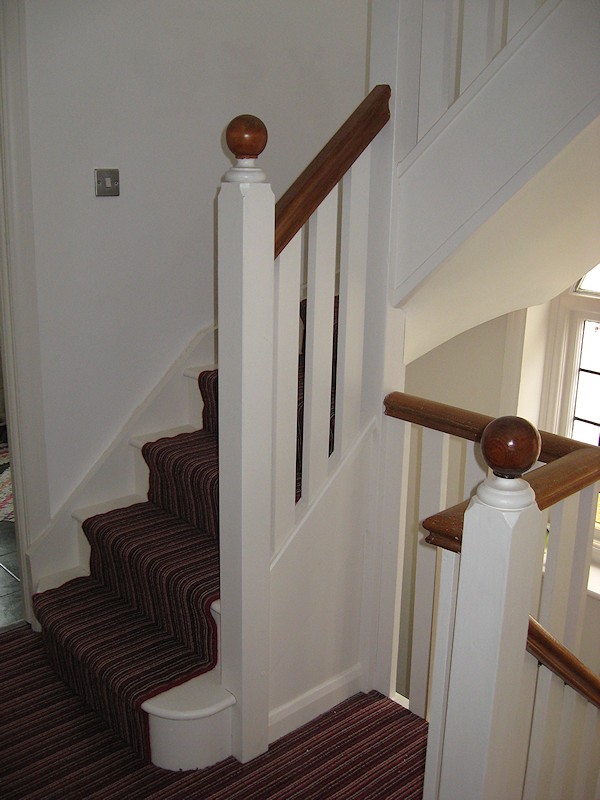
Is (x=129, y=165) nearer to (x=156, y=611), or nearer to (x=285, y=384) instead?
(x=285, y=384)

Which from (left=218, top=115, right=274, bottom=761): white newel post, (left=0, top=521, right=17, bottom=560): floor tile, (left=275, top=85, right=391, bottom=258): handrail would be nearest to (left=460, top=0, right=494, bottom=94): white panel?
(left=275, top=85, right=391, bottom=258): handrail

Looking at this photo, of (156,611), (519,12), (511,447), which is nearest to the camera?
(511,447)

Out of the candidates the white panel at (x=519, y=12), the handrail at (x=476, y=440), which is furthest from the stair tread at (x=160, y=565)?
the white panel at (x=519, y=12)

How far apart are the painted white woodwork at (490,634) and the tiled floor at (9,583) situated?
78.7 inches

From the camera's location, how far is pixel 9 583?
320 centimetres

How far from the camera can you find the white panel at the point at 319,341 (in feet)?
6.79

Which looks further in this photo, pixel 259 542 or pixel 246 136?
pixel 259 542

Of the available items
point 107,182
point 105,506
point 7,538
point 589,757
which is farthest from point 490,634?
point 7,538

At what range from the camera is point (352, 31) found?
3424 mm

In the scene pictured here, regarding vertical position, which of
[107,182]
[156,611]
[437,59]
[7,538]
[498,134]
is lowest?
[7,538]

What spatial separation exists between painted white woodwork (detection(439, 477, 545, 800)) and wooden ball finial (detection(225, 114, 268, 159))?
965mm

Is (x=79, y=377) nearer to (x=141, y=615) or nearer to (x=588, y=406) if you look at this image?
(x=141, y=615)

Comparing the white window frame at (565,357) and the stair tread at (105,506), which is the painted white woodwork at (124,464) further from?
the white window frame at (565,357)

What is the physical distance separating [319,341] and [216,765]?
1.18 m
